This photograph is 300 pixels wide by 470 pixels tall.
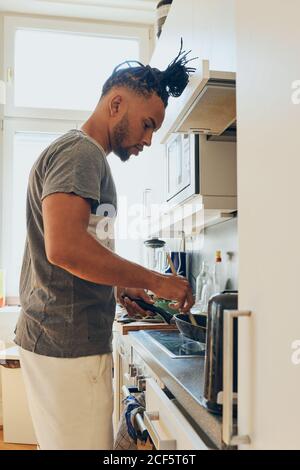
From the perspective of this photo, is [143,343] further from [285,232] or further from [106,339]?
[285,232]

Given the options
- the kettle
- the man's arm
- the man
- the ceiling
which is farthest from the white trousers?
the ceiling

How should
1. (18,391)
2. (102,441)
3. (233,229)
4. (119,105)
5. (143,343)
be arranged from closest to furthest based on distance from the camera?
(102,441)
(119,105)
(143,343)
(233,229)
(18,391)

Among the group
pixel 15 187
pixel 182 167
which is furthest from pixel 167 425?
pixel 15 187

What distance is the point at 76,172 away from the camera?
102cm

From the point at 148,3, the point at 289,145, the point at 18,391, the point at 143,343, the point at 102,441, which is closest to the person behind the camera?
the point at 289,145

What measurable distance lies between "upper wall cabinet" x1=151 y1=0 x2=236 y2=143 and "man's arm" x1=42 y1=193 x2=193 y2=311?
490 millimetres

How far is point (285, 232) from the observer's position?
1.78ft

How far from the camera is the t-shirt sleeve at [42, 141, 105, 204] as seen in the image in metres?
1.00

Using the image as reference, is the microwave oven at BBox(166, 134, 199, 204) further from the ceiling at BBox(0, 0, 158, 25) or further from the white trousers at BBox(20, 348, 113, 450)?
the ceiling at BBox(0, 0, 158, 25)

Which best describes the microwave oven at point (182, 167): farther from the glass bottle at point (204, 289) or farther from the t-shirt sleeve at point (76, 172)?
the t-shirt sleeve at point (76, 172)

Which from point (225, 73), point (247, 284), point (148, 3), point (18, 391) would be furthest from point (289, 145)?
point (148, 3)

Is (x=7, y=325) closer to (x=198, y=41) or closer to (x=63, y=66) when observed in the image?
(x=63, y=66)

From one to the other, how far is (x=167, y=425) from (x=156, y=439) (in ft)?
0.24

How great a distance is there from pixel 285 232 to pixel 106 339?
723 mm
